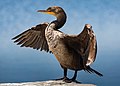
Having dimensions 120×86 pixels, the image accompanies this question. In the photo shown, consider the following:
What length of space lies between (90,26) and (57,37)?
0.64 meters

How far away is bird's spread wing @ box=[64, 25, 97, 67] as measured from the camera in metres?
6.06

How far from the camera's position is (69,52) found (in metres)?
6.47

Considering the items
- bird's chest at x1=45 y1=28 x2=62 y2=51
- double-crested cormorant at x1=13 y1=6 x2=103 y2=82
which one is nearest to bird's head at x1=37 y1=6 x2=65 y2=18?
double-crested cormorant at x1=13 y1=6 x2=103 y2=82

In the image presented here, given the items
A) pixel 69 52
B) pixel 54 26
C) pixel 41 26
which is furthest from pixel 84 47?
pixel 41 26

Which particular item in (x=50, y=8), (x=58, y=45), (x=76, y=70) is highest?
(x=50, y=8)

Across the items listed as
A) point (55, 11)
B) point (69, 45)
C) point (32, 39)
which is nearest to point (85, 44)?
point (69, 45)

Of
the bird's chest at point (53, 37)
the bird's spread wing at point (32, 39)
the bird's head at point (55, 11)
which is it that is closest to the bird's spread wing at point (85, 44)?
the bird's chest at point (53, 37)

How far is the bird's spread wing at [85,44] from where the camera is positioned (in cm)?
606

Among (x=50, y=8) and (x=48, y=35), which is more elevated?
(x=50, y=8)

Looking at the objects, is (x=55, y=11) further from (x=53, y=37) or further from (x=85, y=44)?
(x=85, y=44)

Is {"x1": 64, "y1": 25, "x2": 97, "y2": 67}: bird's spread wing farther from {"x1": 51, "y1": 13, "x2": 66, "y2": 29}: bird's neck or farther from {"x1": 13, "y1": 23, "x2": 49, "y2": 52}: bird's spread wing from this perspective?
{"x1": 13, "y1": 23, "x2": 49, "y2": 52}: bird's spread wing

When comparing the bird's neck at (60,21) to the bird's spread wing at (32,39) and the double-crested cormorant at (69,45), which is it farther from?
the bird's spread wing at (32,39)

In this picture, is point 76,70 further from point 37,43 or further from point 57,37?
point 37,43

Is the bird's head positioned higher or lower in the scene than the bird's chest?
higher
